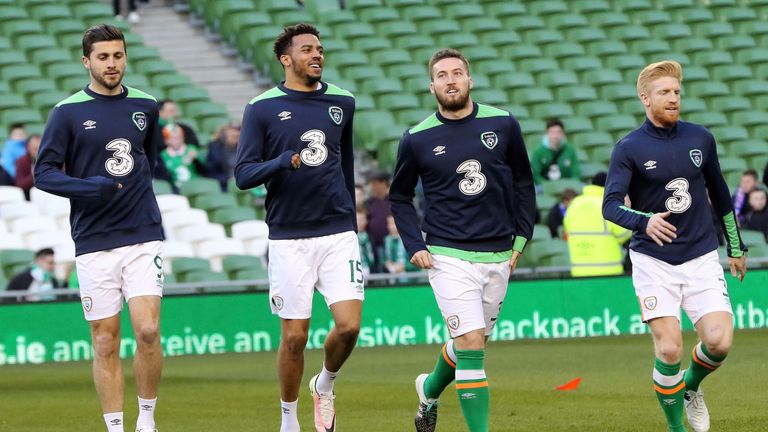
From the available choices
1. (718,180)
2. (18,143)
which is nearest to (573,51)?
(18,143)

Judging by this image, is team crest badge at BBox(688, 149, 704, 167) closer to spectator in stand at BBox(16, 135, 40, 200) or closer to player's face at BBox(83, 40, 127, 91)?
player's face at BBox(83, 40, 127, 91)

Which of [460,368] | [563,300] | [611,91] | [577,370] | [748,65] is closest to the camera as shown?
[460,368]

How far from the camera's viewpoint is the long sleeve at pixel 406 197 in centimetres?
903

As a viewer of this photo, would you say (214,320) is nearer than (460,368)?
No

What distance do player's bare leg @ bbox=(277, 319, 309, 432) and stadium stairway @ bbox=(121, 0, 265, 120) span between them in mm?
14722

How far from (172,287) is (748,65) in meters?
13.5

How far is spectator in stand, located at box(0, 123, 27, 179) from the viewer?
18234 mm

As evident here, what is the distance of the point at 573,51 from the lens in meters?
25.3

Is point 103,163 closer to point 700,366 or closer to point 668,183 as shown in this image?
point 668,183

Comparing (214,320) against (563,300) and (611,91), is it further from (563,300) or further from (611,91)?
(611,91)

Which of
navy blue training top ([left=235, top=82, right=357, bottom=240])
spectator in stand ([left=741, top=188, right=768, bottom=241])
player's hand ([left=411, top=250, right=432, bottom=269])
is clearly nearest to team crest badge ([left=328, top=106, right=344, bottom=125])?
navy blue training top ([left=235, top=82, right=357, bottom=240])

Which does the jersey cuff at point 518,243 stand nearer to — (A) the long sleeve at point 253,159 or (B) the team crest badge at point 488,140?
(B) the team crest badge at point 488,140

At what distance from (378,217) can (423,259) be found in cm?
936

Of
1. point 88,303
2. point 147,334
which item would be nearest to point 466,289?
point 147,334
